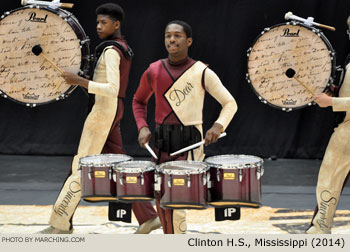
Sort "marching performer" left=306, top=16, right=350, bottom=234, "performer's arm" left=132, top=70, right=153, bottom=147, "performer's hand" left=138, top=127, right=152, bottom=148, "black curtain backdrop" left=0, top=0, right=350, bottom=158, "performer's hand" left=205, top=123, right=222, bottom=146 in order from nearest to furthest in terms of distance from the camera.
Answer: "performer's hand" left=205, top=123, right=222, bottom=146
"performer's hand" left=138, top=127, right=152, bottom=148
"performer's arm" left=132, top=70, right=153, bottom=147
"marching performer" left=306, top=16, right=350, bottom=234
"black curtain backdrop" left=0, top=0, right=350, bottom=158

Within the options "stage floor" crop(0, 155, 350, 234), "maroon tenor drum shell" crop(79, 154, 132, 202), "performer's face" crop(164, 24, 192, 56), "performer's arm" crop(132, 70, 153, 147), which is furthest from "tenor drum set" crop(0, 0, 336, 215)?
"stage floor" crop(0, 155, 350, 234)

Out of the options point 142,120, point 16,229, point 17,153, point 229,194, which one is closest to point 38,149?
point 17,153

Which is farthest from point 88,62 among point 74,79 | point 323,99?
point 323,99

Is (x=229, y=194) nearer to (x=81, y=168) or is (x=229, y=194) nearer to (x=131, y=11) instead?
(x=81, y=168)

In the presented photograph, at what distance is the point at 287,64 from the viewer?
15.9 ft

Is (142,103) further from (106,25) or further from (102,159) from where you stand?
(106,25)

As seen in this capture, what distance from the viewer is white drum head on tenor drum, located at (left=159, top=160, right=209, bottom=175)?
4.10 meters

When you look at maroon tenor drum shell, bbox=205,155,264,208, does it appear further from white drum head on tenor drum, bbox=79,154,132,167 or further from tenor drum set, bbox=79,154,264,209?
white drum head on tenor drum, bbox=79,154,132,167

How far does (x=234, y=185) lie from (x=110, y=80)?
1260 mm

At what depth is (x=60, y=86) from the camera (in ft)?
16.4

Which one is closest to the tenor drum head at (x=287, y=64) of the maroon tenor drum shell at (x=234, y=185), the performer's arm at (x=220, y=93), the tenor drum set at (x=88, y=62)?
the tenor drum set at (x=88, y=62)

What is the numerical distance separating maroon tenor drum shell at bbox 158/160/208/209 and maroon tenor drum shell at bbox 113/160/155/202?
130mm

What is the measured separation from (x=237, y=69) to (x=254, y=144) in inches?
40.7

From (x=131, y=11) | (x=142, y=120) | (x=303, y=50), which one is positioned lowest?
(x=142, y=120)
